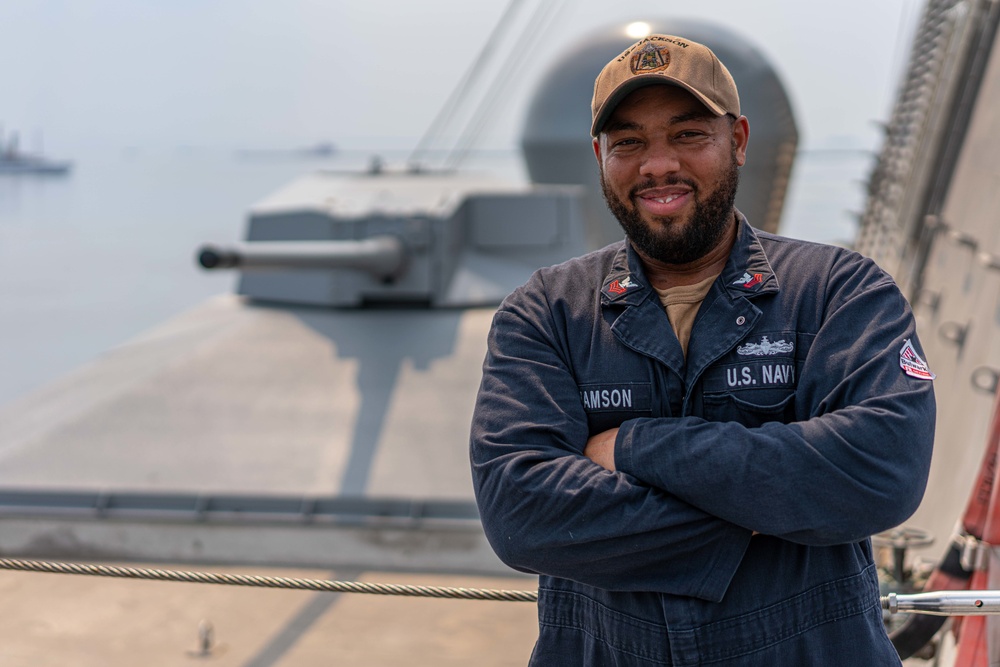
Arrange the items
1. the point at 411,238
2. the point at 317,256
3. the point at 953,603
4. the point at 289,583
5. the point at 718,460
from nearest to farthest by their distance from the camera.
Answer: the point at 718,460 → the point at 953,603 → the point at 289,583 → the point at 317,256 → the point at 411,238

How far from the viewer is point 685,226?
157 cm

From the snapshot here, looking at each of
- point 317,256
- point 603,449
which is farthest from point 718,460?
point 317,256

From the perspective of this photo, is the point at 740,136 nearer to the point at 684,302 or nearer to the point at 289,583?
the point at 684,302

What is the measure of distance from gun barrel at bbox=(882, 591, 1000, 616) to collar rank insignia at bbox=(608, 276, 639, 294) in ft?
2.45

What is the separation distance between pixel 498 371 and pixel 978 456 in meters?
2.75

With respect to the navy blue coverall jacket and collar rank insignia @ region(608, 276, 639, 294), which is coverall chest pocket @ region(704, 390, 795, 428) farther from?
collar rank insignia @ region(608, 276, 639, 294)

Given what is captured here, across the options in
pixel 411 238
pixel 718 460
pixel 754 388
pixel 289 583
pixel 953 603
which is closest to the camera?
pixel 718 460

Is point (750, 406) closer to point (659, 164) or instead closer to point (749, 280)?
point (749, 280)

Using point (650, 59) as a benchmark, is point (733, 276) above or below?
below

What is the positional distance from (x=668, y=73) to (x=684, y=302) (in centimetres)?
34

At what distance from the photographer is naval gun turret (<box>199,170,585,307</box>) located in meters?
7.27

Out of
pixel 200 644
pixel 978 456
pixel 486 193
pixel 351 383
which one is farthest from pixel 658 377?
pixel 486 193

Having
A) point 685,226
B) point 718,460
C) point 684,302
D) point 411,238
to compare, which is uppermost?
point 411,238

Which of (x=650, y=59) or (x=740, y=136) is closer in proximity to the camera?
(x=650, y=59)
